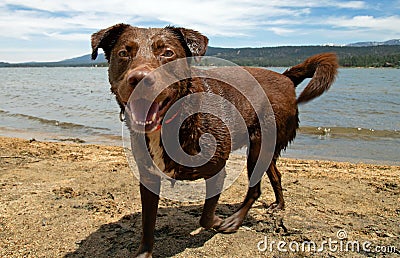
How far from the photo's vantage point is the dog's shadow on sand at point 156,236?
11.2ft

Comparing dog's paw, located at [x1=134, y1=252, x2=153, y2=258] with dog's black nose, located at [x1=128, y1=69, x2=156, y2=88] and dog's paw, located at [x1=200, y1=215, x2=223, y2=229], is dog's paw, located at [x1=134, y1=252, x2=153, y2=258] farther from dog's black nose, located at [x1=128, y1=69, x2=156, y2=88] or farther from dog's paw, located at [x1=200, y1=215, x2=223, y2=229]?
dog's black nose, located at [x1=128, y1=69, x2=156, y2=88]

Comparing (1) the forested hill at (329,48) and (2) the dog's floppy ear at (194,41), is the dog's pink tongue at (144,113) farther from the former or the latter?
(1) the forested hill at (329,48)

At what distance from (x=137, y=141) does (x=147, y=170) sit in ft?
0.88

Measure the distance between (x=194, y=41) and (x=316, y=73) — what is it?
1636mm

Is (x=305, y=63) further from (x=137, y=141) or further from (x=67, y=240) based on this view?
(x=67, y=240)

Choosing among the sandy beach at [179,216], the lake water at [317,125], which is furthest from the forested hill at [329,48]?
the sandy beach at [179,216]

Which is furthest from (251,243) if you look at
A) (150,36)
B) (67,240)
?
(150,36)

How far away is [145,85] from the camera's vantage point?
2.46 m

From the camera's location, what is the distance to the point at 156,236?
3.72 meters

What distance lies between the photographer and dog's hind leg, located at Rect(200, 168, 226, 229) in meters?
3.59

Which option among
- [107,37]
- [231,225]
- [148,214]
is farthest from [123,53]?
[231,225]

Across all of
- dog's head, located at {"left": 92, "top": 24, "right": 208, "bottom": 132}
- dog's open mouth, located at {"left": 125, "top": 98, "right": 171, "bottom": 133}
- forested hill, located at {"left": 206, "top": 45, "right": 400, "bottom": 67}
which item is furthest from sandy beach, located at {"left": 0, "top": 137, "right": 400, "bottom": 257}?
forested hill, located at {"left": 206, "top": 45, "right": 400, "bottom": 67}

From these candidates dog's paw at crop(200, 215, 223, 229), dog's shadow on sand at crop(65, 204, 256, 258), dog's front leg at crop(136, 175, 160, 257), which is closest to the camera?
dog's front leg at crop(136, 175, 160, 257)

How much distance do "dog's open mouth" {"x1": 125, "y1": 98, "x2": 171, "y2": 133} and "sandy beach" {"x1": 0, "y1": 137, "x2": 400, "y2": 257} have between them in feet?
4.41
